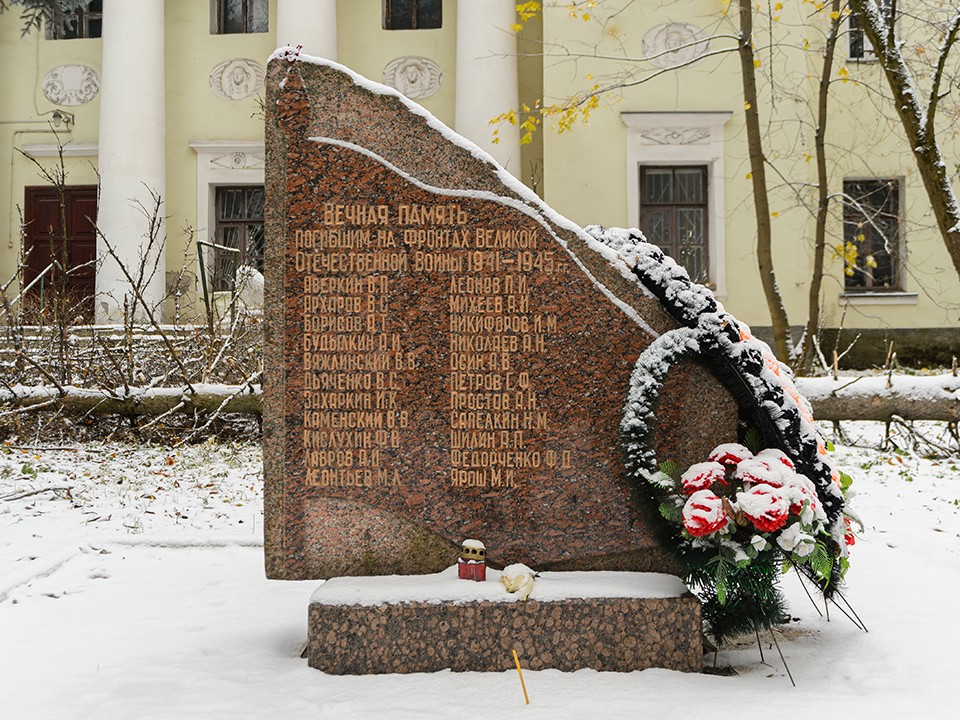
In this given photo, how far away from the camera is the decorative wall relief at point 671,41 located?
14.0 m

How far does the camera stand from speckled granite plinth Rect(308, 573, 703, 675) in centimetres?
317

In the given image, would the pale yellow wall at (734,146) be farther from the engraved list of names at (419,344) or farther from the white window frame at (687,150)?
the engraved list of names at (419,344)

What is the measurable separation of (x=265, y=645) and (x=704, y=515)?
1.77 m

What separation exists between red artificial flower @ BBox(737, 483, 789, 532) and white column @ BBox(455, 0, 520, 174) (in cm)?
1158

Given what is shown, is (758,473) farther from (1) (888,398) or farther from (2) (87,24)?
(2) (87,24)

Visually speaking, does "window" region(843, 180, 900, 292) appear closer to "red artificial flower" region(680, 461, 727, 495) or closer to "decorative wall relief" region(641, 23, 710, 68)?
"decorative wall relief" region(641, 23, 710, 68)

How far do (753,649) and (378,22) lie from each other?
45.9 ft

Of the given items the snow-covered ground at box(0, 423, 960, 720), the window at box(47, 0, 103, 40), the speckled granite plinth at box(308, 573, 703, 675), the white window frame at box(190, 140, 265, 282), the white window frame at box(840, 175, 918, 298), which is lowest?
the snow-covered ground at box(0, 423, 960, 720)

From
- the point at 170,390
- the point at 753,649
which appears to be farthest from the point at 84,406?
the point at 753,649

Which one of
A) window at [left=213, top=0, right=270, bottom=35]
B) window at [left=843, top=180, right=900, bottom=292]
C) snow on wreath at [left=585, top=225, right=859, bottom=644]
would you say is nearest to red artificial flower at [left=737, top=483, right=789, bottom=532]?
snow on wreath at [left=585, top=225, right=859, bottom=644]

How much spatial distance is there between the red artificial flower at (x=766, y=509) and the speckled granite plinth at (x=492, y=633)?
0.37 metres

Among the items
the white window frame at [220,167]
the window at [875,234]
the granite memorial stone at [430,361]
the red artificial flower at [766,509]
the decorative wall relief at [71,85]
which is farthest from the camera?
the decorative wall relief at [71,85]

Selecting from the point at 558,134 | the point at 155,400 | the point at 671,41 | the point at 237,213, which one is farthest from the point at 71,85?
the point at 671,41

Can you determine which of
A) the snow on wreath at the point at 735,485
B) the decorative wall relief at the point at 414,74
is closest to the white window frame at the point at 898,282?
the decorative wall relief at the point at 414,74
